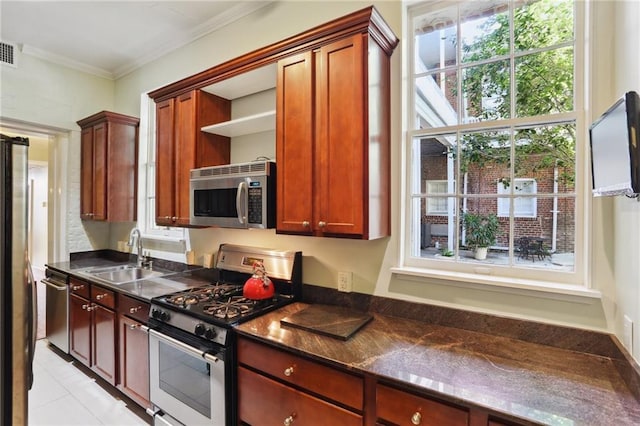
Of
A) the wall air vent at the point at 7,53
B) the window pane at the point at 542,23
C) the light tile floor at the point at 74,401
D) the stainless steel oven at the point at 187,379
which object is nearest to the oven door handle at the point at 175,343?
the stainless steel oven at the point at 187,379

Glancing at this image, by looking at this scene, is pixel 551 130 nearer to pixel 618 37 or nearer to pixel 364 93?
pixel 618 37

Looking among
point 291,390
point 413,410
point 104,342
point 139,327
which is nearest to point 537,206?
point 413,410

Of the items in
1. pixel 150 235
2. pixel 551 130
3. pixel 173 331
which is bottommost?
pixel 173 331

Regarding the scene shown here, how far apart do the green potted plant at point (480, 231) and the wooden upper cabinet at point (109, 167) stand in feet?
→ 10.9

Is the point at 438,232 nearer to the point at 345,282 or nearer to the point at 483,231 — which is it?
the point at 483,231

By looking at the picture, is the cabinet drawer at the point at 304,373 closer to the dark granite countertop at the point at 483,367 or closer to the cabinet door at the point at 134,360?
the dark granite countertop at the point at 483,367

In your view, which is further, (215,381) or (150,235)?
(150,235)

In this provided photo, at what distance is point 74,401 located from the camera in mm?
2527

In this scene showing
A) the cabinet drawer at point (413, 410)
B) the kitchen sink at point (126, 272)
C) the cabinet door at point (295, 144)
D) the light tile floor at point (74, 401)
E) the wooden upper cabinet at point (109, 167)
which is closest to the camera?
the cabinet drawer at point (413, 410)

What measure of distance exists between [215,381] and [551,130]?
7.08 ft

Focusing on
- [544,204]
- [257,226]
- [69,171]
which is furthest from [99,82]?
[544,204]

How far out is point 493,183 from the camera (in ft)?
5.66

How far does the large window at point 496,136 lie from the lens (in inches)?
61.4

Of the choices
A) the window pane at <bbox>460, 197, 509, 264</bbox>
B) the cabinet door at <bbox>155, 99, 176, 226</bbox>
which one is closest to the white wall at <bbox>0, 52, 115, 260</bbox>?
the cabinet door at <bbox>155, 99, 176, 226</bbox>
